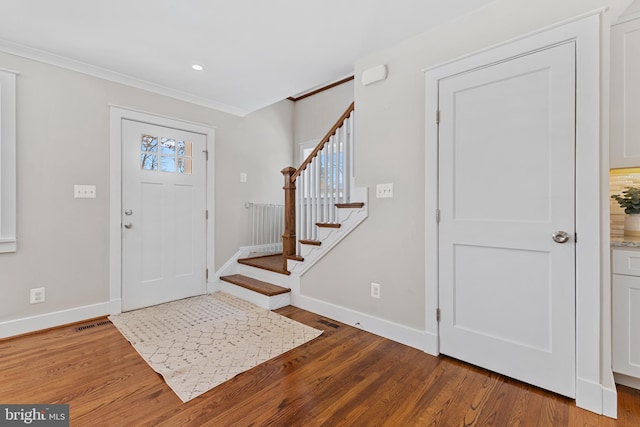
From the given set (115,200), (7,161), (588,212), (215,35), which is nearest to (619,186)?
(588,212)

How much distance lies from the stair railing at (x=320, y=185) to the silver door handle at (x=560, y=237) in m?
1.61

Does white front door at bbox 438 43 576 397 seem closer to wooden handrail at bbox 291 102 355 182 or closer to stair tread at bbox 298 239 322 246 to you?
wooden handrail at bbox 291 102 355 182

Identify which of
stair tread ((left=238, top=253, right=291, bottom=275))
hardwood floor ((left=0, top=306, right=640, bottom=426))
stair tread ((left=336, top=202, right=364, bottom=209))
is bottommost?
hardwood floor ((left=0, top=306, right=640, bottom=426))

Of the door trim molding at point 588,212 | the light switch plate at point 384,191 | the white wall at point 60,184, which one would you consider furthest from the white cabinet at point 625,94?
the white wall at point 60,184

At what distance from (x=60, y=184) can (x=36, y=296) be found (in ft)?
3.26

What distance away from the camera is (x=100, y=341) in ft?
7.82

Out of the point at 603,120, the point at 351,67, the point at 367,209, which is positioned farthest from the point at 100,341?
the point at 603,120

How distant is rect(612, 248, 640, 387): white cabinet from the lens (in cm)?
166

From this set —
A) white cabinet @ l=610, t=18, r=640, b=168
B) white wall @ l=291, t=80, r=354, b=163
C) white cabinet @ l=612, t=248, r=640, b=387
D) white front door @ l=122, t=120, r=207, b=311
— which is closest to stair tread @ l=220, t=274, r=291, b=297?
white front door @ l=122, t=120, r=207, b=311

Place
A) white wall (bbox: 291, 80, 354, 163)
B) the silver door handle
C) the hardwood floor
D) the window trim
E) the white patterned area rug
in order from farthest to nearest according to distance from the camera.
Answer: white wall (bbox: 291, 80, 354, 163) < the window trim < the white patterned area rug < the silver door handle < the hardwood floor

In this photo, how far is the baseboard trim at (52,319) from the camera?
244 centimetres

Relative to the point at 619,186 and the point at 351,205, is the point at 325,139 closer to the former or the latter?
the point at 351,205

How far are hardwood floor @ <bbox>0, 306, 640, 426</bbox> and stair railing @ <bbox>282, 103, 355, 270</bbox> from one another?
1.31m

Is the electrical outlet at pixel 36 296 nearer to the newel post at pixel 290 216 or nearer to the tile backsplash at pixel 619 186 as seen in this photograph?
the newel post at pixel 290 216
